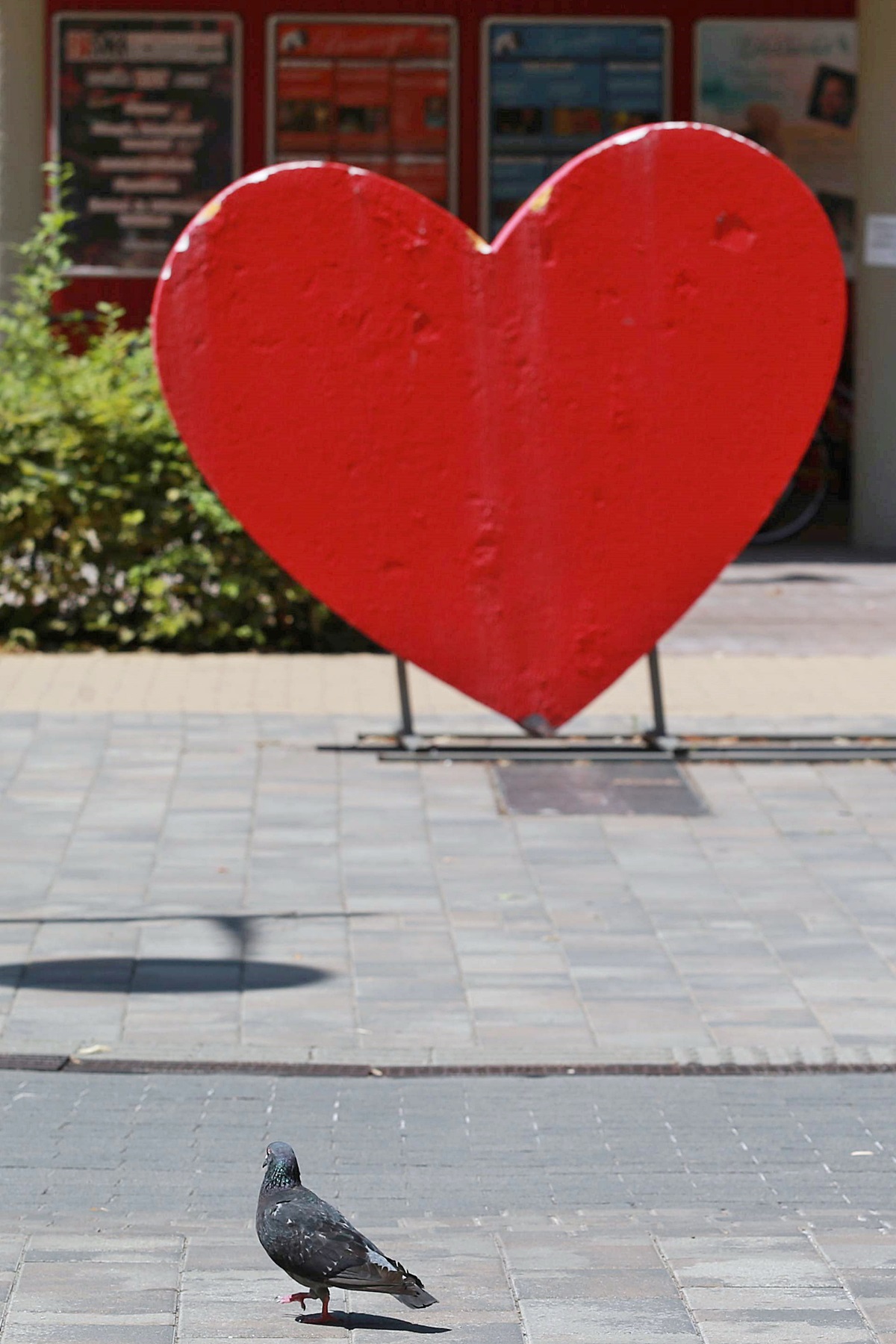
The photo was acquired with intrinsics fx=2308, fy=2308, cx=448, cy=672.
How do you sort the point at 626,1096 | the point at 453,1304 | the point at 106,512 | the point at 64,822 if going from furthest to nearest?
1. the point at 106,512
2. the point at 64,822
3. the point at 626,1096
4. the point at 453,1304

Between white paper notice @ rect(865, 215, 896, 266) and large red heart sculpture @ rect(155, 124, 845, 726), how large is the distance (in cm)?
685

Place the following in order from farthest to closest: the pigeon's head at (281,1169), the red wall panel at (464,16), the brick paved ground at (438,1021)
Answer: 1. the red wall panel at (464,16)
2. the brick paved ground at (438,1021)
3. the pigeon's head at (281,1169)

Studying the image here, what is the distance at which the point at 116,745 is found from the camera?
9219mm

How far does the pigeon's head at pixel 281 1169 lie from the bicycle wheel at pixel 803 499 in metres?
12.6

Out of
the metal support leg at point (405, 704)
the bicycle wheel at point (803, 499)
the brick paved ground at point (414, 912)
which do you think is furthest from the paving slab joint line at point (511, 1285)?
the bicycle wheel at point (803, 499)

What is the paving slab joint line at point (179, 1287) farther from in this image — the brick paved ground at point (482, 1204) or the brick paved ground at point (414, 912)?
the brick paved ground at point (414, 912)

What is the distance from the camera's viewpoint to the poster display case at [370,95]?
16.3 meters

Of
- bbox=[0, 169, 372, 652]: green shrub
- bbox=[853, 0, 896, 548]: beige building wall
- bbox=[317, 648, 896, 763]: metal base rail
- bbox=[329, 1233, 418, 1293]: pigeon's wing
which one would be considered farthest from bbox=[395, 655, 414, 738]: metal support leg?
bbox=[853, 0, 896, 548]: beige building wall

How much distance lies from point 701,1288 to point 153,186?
13.5 meters

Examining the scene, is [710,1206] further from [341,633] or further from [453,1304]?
[341,633]

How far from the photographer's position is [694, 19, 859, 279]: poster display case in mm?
16359

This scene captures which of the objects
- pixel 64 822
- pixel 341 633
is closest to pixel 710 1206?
pixel 64 822

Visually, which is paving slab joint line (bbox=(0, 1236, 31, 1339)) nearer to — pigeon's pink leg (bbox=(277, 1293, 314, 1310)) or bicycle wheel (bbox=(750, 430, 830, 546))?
pigeon's pink leg (bbox=(277, 1293, 314, 1310))

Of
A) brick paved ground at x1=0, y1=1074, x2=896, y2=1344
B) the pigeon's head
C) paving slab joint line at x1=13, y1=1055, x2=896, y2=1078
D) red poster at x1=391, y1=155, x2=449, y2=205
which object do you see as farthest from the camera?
red poster at x1=391, y1=155, x2=449, y2=205
